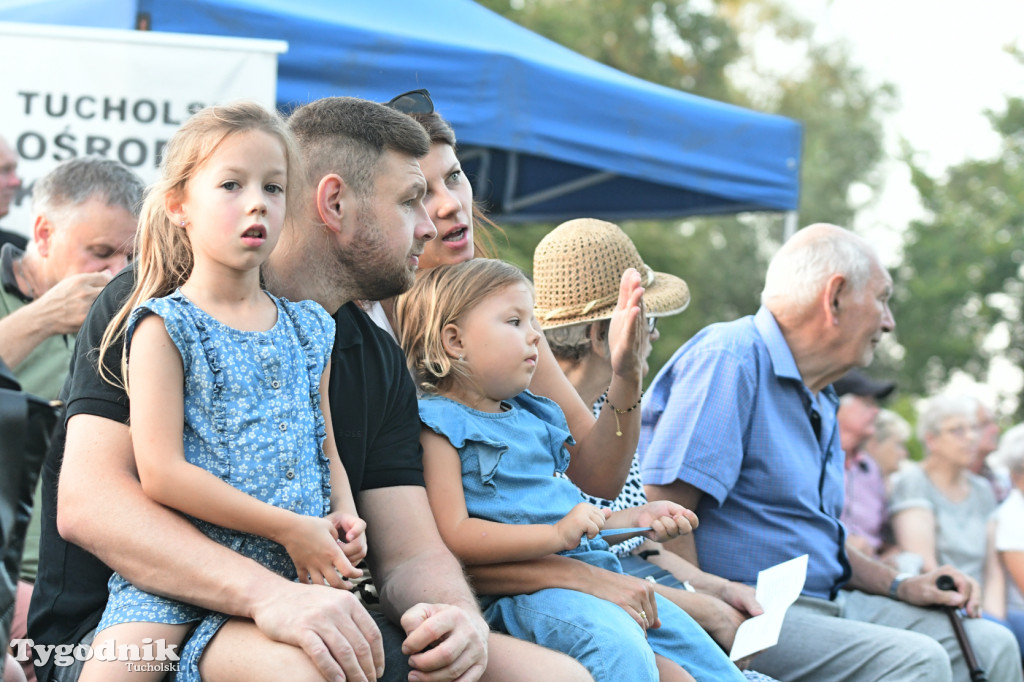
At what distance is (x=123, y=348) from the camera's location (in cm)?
173

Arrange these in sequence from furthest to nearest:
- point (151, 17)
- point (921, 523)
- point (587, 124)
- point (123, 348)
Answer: point (921, 523)
point (587, 124)
point (151, 17)
point (123, 348)

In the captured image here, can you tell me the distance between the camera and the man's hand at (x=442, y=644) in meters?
1.78

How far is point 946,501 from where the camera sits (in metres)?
5.92

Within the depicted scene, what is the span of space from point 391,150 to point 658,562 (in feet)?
4.74

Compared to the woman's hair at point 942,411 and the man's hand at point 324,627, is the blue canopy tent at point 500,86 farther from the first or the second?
the man's hand at point 324,627

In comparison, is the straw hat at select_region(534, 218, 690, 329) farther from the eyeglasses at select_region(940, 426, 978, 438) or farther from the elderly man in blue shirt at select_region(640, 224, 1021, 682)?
the eyeglasses at select_region(940, 426, 978, 438)

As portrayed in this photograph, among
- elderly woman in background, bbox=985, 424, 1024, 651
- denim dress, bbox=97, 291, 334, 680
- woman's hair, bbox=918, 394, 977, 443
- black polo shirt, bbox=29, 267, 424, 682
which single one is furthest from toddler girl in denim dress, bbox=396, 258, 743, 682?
woman's hair, bbox=918, 394, 977, 443

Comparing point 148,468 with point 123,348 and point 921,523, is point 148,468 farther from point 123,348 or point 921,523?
point 921,523

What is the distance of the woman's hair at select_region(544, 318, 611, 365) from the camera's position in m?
3.13

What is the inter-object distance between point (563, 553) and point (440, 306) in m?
0.62

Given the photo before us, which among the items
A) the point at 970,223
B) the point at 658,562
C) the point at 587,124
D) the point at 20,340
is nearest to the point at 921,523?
the point at 587,124

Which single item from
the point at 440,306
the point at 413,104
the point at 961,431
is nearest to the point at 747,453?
the point at 440,306

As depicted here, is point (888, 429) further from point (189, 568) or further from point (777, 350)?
point (189, 568)

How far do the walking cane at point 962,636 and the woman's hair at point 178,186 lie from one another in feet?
8.91
